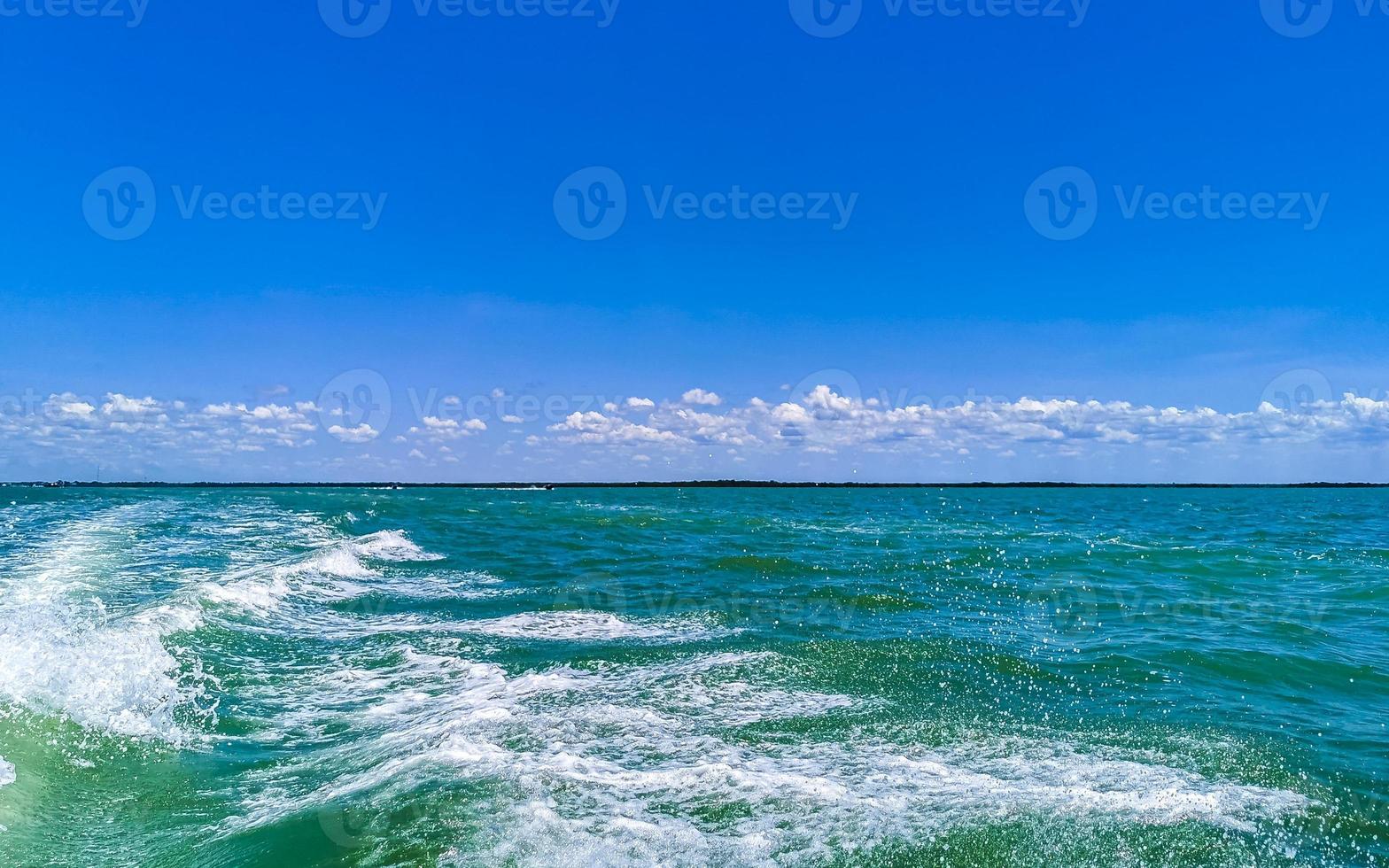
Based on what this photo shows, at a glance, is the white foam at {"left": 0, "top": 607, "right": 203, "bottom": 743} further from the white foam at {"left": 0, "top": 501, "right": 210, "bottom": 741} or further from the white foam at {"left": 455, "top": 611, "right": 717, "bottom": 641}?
the white foam at {"left": 455, "top": 611, "right": 717, "bottom": 641}

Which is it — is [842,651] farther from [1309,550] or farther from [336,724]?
[1309,550]

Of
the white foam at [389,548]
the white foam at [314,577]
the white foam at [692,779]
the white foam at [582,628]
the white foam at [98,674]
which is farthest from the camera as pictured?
the white foam at [389,548]

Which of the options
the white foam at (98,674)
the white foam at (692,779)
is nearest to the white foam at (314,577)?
the white foam at (98,674)

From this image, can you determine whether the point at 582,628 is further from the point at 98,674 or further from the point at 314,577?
the point at 314,577

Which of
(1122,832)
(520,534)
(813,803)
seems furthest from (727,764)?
(520,534)

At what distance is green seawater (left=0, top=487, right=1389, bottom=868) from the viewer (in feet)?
19.9

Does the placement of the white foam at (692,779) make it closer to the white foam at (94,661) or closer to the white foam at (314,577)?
the white foam at (94,661)

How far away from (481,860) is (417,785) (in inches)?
63.3

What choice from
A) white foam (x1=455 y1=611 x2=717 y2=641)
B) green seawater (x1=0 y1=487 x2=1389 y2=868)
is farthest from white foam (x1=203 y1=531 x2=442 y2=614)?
white foam (x1=455 y1=611 x2=717 y2=641)

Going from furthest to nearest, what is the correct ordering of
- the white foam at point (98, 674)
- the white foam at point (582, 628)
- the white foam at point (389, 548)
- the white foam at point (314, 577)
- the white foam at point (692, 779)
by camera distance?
1. the white foam at point (389, 548)
2. the white foam at point (314, 577)
3. the white foam at point (582, 628)
4. the white foam at point (98, 674)
5. the white foam at point (692, 779)

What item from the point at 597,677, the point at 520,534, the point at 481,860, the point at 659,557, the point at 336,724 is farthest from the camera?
the point at 520,534

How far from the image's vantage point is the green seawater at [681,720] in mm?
6059

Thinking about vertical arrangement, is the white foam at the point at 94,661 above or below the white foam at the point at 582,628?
above

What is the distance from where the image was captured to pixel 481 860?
5531 mm
